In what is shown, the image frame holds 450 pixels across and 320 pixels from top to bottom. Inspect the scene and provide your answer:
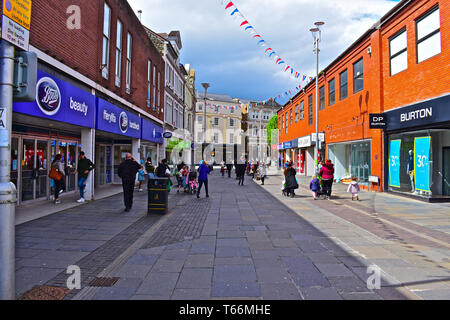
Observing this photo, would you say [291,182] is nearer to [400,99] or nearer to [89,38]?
[400,99]

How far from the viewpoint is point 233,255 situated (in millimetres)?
5000

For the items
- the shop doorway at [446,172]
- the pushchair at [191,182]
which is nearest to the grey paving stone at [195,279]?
the pushchair at [191,182]

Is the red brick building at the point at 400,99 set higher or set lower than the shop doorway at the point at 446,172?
higher

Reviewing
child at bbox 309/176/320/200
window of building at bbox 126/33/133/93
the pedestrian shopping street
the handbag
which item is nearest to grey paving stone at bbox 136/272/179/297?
the pedestrian shopping street

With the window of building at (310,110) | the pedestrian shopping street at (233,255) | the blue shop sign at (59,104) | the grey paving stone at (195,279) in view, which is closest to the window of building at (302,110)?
the window of building at (310,110)

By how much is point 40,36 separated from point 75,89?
197 centimetres

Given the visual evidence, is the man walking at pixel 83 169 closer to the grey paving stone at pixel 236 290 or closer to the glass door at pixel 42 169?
the glass door at pixel 42 169

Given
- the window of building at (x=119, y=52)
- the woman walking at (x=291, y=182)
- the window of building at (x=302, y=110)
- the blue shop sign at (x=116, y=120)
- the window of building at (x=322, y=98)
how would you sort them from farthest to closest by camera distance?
the window of building at (x=302, y=110) < the window of building at (x=322, y=98) < the window of building at (x=119, y=52) < the woman walking at (x=291, y=182) < the blue shop sign at (x=116, y=120)

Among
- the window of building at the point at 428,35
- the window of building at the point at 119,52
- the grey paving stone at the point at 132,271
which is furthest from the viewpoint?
the window of building at the point at 119,52

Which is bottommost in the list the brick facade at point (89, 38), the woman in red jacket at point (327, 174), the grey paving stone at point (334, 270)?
Answer: the grey paving stone at point (334, 270)

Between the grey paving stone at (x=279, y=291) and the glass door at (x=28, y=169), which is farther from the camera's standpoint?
the glass door at (x=28, y=169)

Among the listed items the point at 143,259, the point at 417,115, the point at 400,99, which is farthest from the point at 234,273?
the point at 400,99

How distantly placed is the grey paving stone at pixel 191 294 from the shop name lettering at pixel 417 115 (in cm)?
1090

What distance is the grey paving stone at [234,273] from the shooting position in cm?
395
